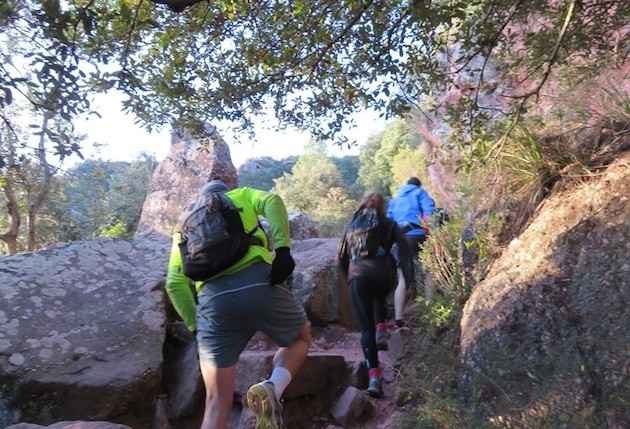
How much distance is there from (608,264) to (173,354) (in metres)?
3.76

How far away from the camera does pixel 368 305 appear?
4.64 meters

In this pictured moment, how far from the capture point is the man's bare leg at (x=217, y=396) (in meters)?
2.72

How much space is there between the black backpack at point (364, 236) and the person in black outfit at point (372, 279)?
2 centimetres

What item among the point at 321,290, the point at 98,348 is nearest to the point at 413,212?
the point at 321,290

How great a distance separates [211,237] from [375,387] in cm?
230

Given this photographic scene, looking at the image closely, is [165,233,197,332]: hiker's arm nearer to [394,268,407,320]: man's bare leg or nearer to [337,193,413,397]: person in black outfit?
[337,193,413,397]: person in black outfit

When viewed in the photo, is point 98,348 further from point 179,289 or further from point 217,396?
point 217,396

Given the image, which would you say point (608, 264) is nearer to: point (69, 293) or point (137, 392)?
point (137, 392)

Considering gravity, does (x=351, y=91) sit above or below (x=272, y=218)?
above

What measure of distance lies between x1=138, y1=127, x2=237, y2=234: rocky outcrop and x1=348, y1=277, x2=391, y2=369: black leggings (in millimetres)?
8142

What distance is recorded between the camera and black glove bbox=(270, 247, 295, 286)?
2859mm

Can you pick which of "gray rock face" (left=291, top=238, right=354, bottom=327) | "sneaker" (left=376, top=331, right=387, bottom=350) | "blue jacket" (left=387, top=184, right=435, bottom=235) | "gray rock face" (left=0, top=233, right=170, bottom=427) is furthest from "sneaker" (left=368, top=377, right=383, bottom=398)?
"blue jacket" (left=387, top=184, right=435, bottom=235)

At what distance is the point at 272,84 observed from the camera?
193 inches

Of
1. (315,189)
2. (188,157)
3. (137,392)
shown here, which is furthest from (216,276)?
(315,189)
